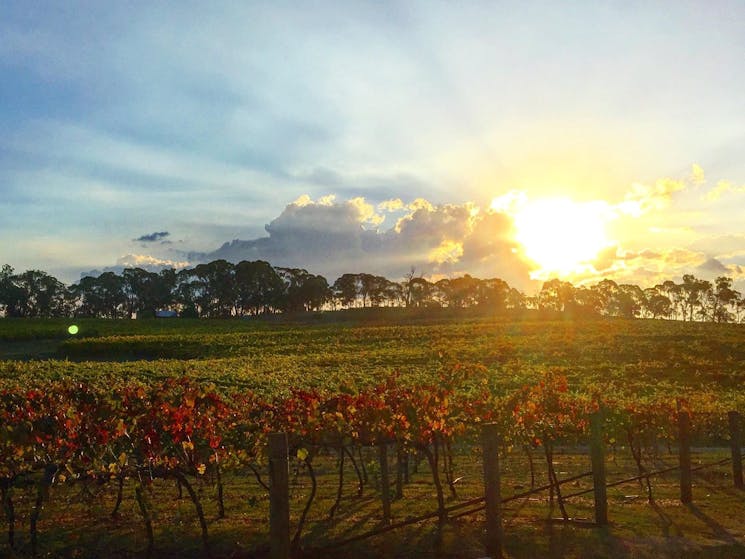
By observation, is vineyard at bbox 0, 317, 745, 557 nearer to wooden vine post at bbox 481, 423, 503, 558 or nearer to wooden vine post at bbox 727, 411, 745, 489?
wooden vine post at bbox 727, 411, 745, 489

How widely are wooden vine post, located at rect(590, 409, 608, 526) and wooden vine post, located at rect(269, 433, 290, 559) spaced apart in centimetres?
672

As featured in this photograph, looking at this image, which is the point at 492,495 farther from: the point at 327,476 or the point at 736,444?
the point at 736,444

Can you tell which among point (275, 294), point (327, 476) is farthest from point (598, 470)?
point (275, 294)

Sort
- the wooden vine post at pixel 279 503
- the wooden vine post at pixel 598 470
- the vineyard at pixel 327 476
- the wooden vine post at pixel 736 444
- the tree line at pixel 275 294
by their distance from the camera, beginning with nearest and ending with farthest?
the wooden vine post at pixel 279 503 < the vineyard at pixel 327 476 < the wooden vine post at pixel 598 470 < the wooden vine post at pixel 736 444 < the tree line at pixel 275 294

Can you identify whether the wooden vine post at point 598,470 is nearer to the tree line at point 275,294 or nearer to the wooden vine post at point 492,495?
the wooden vine post at point 492,495

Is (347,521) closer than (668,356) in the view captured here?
Yes

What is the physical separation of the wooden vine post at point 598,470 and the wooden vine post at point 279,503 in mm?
6717

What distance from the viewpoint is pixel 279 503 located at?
717 centimetres

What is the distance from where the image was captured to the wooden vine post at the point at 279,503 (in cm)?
711

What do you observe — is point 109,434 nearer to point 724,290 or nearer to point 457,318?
point 457,318

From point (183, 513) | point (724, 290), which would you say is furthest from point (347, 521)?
point (724, 290)

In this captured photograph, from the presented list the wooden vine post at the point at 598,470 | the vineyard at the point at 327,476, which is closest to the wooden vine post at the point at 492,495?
the vineyard at the point at 327,476

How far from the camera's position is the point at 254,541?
10.7 metres

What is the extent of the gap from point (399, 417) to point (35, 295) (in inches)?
5026
